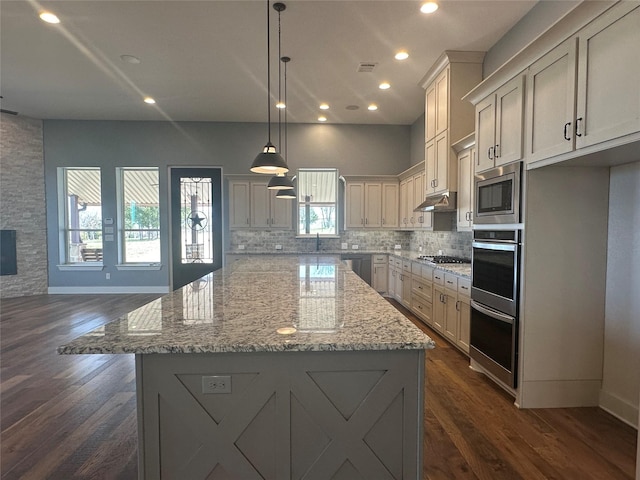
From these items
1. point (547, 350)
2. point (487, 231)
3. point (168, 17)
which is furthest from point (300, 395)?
point (168, 17)

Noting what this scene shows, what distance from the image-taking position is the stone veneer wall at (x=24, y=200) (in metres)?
6.26

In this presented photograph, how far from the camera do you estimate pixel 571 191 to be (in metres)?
2.52

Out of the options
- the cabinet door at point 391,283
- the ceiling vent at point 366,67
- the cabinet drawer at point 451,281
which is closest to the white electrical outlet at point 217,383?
the cabinet drawer at point 451,281

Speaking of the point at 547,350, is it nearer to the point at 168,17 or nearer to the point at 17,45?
the point at 168,17

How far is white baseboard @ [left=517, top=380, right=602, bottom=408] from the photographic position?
2564mm

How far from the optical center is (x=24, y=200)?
6516 millimetres

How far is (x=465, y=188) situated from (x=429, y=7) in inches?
73.8

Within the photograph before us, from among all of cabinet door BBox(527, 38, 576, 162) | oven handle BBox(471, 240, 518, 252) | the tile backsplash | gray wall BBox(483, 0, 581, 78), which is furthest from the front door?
cabinet door BBox(527, 38, 576, 162)

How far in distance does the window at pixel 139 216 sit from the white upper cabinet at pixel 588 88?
21.8 ft

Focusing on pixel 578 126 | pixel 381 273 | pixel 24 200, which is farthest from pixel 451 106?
pixel 24 200

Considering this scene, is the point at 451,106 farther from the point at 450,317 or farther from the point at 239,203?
the point at 239,203

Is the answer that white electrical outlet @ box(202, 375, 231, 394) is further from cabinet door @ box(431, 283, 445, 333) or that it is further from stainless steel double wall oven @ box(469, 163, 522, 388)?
cabinet door @ box(431, 283, 445, 333)

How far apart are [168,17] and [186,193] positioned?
3.99 metres

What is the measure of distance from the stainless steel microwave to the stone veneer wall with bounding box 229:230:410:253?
151 inches
